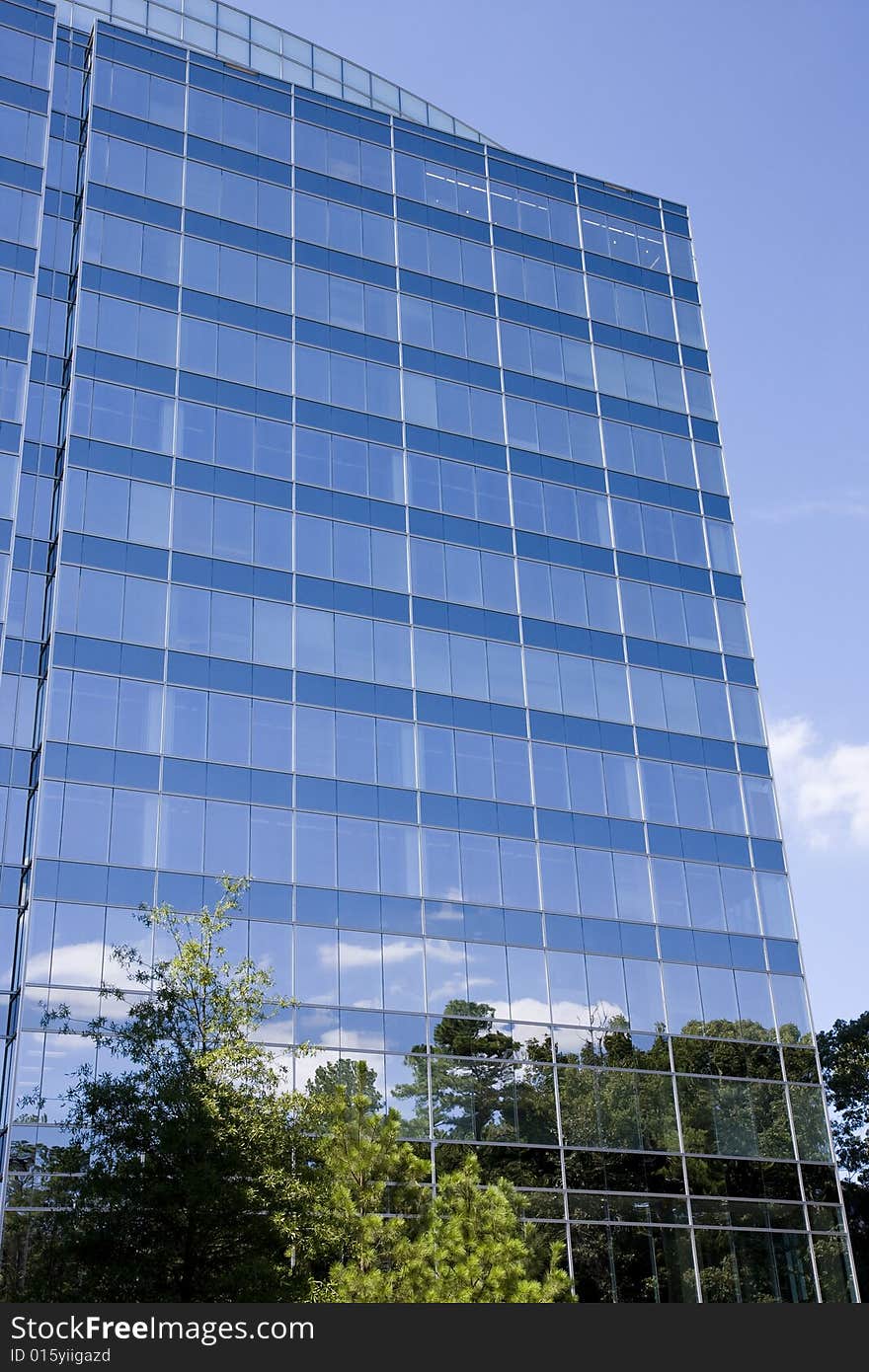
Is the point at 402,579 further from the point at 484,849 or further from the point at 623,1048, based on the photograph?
the point at 623,1048

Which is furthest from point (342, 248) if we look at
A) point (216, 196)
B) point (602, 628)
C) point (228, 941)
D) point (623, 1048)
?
point (623, 1048)

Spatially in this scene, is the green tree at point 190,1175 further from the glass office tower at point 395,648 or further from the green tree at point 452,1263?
the glass office tower at point 395,648

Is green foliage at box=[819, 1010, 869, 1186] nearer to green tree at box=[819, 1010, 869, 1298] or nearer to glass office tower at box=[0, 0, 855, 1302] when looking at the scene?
green tree at box=[819, 1010, 869, 1298]

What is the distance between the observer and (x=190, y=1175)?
2834 centimetres

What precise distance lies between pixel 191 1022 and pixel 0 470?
73.5 feet

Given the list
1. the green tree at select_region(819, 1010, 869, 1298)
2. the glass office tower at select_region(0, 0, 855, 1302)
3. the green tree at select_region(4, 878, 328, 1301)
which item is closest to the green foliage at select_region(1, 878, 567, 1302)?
the green tree at select_region(4, 878, 328, 1301)

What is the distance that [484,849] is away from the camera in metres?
48.8

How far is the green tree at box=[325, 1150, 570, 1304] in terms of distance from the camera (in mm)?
29891

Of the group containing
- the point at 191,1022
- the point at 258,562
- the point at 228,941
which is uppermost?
the point at 258,562

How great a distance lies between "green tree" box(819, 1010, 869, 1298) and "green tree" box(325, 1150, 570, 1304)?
35323mm

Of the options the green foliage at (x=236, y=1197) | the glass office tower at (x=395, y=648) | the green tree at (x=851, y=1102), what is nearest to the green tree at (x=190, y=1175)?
the green foliage at (x=236, y=1197)

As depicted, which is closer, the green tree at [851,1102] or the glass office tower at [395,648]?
the glass office tower at [395,648]

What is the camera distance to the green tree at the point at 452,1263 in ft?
98.1

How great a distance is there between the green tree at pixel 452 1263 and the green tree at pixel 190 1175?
1.66 metres
